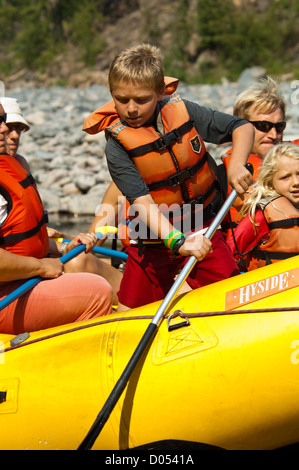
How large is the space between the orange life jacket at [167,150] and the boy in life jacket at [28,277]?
15.8 inches

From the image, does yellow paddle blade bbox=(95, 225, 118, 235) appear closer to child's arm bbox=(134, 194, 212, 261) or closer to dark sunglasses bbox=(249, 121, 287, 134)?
child's arm bbox=(134, 194, 212, 261)

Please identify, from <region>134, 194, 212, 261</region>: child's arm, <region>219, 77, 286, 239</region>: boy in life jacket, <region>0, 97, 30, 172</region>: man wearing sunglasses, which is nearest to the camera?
<region>134, 194, 212, 261</region>: child's arm

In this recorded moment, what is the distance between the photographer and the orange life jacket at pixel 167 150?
2514 millimetres

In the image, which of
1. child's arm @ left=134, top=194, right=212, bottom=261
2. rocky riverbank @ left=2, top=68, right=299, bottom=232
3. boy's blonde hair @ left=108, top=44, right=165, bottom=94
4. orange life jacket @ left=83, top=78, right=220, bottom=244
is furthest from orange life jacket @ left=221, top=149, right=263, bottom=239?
rocky riverbank @ left=2, top=68, right=299, bottom=232

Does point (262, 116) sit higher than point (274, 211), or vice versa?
point (262, 116)

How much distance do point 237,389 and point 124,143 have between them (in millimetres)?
1075

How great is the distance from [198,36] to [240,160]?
55.4 ft

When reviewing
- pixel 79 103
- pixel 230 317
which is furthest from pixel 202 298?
pixel 79 103

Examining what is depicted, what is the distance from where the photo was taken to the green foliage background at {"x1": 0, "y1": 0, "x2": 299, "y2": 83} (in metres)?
16.7

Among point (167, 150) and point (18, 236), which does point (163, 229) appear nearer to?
point (167, 150)

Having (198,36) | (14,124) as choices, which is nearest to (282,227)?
(14,124)

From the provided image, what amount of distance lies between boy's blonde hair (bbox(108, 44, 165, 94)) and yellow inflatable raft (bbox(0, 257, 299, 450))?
2.63 ft

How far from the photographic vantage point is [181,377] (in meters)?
2.06

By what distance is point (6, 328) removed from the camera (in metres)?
2.51
